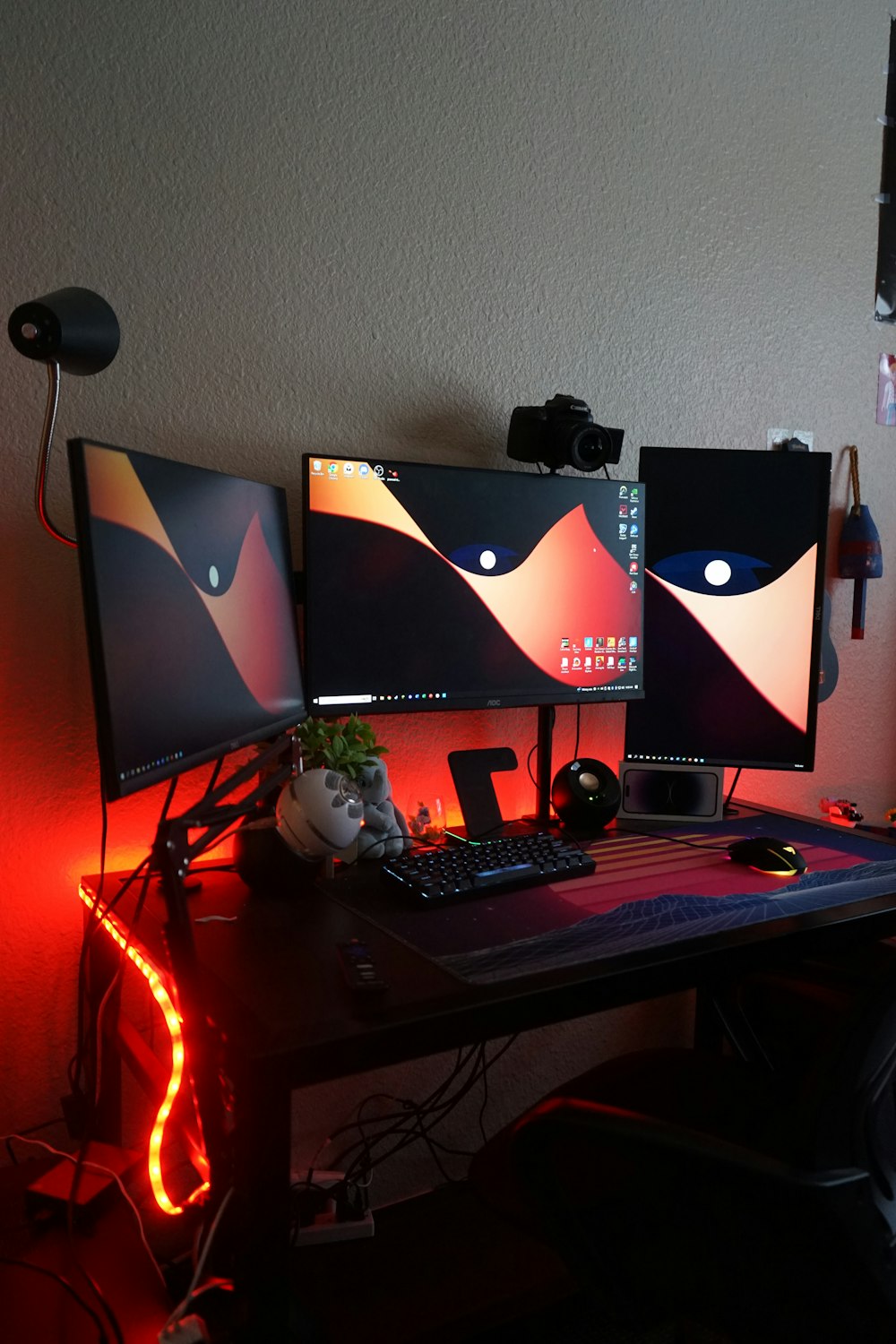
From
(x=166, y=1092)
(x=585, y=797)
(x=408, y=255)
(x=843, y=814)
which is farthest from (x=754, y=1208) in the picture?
(x=408, y=255)

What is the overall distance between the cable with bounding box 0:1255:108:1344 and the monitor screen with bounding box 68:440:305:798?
0.65 meters

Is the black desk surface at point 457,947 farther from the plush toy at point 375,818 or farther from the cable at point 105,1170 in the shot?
the cable at point 105,1170

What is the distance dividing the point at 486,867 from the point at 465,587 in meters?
0.49

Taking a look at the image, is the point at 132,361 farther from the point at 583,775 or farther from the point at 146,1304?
the point at 146,1304

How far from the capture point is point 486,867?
131 centimetres

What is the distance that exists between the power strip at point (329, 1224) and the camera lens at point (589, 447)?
4.30ft

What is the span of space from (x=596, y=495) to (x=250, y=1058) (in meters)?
1.15

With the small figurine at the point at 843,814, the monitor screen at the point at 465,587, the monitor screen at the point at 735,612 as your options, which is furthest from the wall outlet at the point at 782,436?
the small figurine at the point at 843,814

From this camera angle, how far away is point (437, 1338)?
1442 mm

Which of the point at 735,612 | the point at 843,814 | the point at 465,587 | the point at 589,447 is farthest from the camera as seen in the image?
the point at 843,814

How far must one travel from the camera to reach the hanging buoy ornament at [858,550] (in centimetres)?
216

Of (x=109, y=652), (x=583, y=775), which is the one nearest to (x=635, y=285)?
(x=583, y=775)

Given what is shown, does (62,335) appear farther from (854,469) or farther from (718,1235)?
(854,469)

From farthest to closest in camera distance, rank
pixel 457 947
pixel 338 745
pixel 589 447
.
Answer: pixel 589 447, pixel 338 745, pixel 457 947
